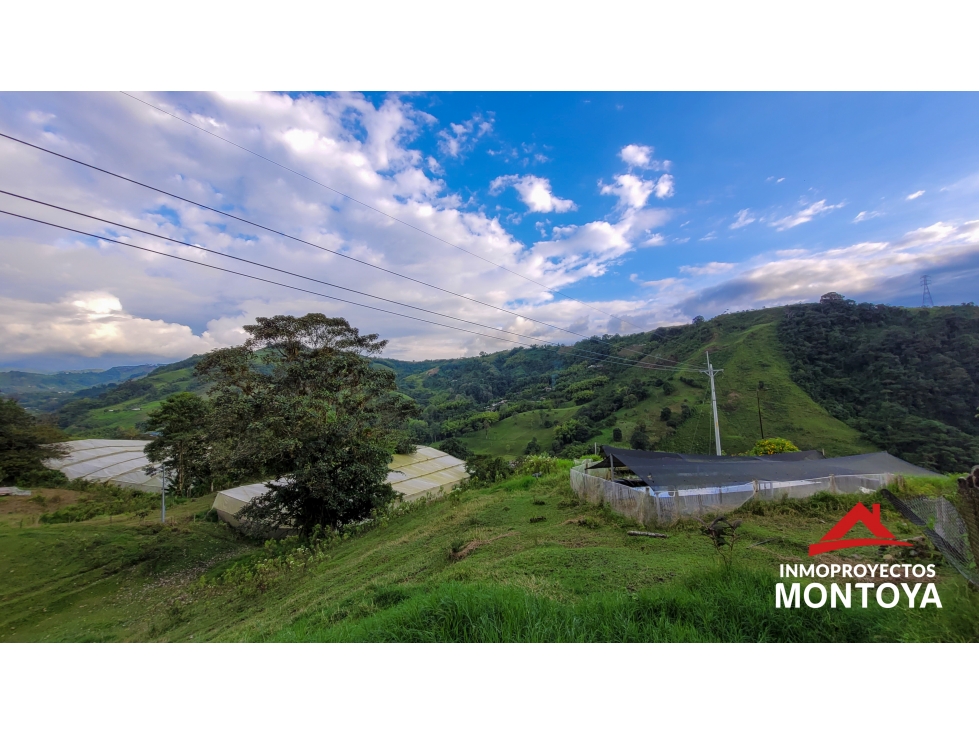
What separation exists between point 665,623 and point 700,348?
37895 millimetres

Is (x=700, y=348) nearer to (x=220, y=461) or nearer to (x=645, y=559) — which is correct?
(x=645, y=559)

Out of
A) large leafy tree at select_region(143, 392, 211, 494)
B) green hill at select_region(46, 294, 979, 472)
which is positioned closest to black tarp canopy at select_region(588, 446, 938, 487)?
green hill at select_region(46, 294, 979, 472)

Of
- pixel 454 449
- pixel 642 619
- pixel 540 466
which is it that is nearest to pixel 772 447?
pixel 540 466

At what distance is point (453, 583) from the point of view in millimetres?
3695

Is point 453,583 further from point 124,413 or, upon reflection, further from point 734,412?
point 124,413

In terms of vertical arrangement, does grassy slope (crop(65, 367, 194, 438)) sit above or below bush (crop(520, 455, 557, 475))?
above

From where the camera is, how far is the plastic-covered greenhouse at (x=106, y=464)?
55.4 ft

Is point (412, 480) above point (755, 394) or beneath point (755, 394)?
beneath

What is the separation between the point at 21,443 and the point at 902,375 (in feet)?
134

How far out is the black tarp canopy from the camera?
709 centimetres

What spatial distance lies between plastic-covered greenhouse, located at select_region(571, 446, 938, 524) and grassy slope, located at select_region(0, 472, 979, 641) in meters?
0.42

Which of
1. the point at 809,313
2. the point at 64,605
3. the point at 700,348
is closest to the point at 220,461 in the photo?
the point at 64,605

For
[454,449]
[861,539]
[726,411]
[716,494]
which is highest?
[861,539]

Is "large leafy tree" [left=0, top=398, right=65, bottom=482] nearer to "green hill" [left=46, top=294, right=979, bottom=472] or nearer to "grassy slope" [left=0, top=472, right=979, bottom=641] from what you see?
"grassy slope" [left=0, top=472, right=979, bottom=641]
